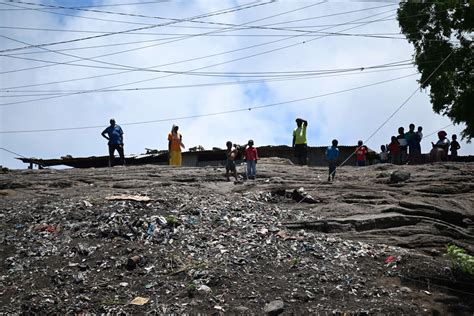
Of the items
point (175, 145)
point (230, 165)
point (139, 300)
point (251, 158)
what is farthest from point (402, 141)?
point (139, 300)

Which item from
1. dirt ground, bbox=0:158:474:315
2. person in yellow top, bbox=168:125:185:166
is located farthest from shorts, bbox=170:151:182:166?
dirt ground, bbox=0:158:474:315

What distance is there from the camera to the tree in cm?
2278

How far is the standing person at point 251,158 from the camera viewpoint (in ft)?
53.7

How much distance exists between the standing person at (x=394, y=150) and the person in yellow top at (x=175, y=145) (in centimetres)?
745

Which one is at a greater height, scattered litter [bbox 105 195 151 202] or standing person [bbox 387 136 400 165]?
standing person [bbox 387 136 400 165]

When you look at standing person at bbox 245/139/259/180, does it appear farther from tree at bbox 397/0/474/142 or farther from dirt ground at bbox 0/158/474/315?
tree at bbox 397/0/474/142

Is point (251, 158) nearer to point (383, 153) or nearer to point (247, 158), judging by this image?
point (247, 158)

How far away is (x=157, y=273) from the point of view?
9695mm

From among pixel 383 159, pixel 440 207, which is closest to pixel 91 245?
pixel 440 207

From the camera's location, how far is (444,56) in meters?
23.2

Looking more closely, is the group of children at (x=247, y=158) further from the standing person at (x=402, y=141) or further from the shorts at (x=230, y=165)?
the standing person at (x=402, y=141)

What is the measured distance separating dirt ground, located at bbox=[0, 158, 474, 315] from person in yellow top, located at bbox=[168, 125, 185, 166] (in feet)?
11.7

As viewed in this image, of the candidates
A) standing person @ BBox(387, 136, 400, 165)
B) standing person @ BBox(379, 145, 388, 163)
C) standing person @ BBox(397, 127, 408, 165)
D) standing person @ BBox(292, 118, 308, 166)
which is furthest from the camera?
standing person @ BBox(379, 145, 388, 163)

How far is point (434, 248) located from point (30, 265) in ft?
25.4
